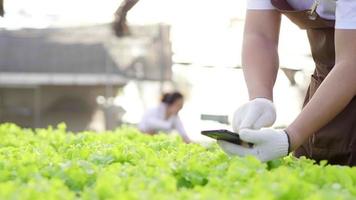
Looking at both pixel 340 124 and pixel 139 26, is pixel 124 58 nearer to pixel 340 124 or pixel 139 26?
pixel 139 26

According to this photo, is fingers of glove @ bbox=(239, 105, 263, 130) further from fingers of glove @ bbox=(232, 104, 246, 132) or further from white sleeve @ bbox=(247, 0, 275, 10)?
white sleeve @ bbox=(247, 0, 275, 10)

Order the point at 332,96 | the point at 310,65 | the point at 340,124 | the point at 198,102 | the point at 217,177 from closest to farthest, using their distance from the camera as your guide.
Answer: the point at 217,177, the point at 332,96, the point at 340,124, the point at 310,65, the point at 198,102

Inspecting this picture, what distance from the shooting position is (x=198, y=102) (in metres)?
9.70

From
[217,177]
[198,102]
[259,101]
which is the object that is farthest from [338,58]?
[198,102]

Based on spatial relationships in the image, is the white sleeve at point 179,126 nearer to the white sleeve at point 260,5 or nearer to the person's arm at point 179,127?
the person's arm at point 179,127

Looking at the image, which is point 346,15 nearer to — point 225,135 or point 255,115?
point 255,115

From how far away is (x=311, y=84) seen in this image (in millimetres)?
2750

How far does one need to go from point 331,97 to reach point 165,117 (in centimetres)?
597

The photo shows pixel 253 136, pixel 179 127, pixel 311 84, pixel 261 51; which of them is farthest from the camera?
pixel 179 127

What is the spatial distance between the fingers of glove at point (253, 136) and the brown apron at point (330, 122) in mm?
446

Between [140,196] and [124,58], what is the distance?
8811 mm

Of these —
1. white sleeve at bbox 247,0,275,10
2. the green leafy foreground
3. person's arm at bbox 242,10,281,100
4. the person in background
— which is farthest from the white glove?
the person in background

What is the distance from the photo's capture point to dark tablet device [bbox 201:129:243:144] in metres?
2.14

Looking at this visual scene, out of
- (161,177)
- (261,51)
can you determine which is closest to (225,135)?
(161,177)
